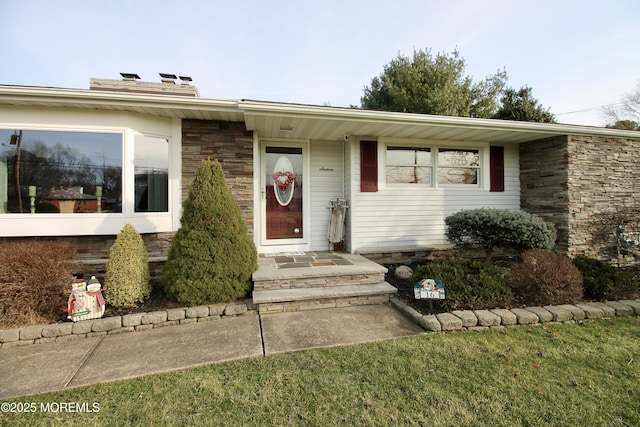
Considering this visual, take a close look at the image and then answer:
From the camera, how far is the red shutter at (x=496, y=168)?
5.96m

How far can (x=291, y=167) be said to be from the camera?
18.1ft

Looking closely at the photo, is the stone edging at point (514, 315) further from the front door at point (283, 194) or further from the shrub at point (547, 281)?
the front door at point (283, 194)

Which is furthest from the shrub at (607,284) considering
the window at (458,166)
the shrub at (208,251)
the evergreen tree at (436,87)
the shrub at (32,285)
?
the evergreen tree at (436,87)

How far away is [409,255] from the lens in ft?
18.1

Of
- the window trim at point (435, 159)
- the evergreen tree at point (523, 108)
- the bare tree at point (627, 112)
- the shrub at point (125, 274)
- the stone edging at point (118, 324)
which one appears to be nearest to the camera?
the stone edging at point (118, 324)

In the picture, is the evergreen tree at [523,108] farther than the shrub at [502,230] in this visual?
Yes

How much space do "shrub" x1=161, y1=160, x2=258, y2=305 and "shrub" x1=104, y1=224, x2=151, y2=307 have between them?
1.07 ft

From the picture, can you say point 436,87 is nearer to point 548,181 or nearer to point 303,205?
point 548,181

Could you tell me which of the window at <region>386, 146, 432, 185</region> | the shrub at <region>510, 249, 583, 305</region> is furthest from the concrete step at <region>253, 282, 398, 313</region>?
the window at <region>386, 146, 432, 185</region>

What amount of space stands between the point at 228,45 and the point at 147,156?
5262 mm

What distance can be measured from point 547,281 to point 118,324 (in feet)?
17.6

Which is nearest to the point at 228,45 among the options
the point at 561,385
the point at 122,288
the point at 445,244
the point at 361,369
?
the point at 122,288

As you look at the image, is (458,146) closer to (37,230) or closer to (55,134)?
(55,134)

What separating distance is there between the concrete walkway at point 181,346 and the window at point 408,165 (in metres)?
3.00
